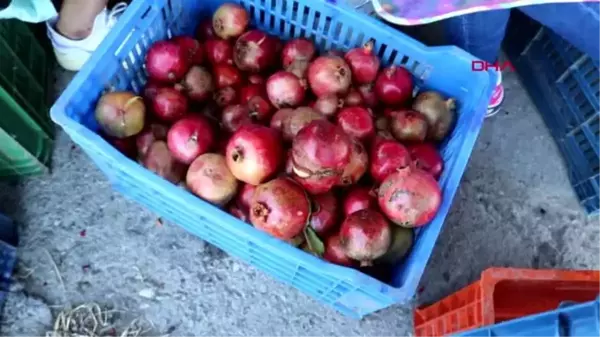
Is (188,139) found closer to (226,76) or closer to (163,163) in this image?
(163,163)

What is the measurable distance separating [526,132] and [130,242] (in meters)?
0.91

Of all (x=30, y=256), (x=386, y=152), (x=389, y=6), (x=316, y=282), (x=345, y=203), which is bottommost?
(x=30, y=256)

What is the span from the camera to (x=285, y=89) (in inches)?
49.6

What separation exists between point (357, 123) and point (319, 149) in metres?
0.16

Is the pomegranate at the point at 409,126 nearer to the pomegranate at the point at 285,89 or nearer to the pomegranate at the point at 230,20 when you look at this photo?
the pomegranate at the point at 285,89

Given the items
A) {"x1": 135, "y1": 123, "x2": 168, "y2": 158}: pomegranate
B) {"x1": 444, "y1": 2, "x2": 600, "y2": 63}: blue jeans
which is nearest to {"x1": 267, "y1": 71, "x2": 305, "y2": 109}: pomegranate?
{"x1": 135, "y1": 123, "x2": 168, "y2": 158}: pomegranate

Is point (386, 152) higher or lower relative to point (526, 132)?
higher

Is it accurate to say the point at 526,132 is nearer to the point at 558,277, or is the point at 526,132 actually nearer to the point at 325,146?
the point at 558,277

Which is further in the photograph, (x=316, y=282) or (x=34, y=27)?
(x=34, y=27)

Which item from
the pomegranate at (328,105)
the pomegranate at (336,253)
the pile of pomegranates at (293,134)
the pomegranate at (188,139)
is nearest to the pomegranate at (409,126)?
the pile of pomegranates at (293,134)

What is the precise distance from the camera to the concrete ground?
4.62 ft

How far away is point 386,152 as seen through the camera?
46.2 inches

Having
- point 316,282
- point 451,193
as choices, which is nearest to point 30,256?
point 316,282

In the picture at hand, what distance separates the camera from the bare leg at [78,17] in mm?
1408
